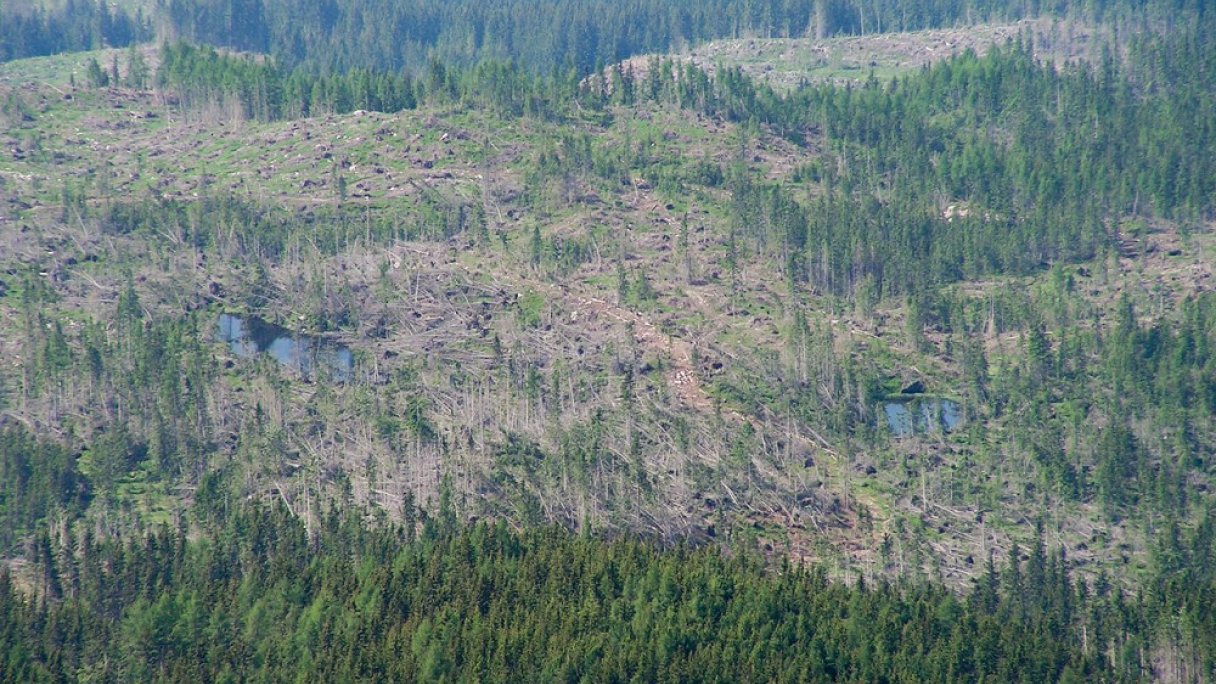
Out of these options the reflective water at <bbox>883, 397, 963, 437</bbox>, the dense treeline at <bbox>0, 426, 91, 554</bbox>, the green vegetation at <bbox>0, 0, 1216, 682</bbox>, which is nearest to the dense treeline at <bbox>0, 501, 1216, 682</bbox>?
the green vegetation at <bbox>0, 0, 1216, 682</bbox>

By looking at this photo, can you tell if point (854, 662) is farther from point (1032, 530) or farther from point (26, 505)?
point (26, 505)

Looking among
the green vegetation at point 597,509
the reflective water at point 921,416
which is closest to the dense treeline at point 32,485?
the green vegetation at point 597,509

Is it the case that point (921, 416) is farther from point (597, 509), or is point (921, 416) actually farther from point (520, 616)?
point (520, 616)

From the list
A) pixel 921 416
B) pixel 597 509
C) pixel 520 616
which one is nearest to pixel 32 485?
pixel 597 509

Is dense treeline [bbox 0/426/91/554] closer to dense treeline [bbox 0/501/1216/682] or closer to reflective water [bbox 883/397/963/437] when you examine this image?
dense treeline [bbox 0/501/1216/682]

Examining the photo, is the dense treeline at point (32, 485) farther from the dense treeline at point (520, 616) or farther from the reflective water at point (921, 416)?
the reflective water at point (921, 416)
